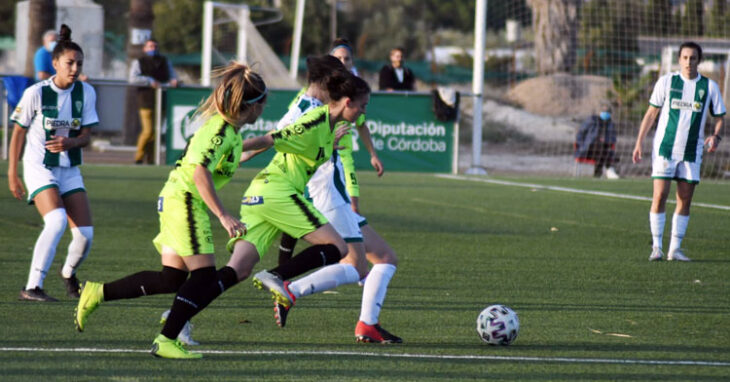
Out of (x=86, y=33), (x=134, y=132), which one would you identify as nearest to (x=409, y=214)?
(x=134, y=132)

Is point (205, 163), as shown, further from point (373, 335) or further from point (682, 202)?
point (682, 202)

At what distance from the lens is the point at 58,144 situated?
7.43m

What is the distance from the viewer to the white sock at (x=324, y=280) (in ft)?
20.0

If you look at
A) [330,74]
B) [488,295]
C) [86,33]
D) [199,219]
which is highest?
[86,33]

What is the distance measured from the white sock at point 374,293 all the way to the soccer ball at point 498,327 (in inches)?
23.1

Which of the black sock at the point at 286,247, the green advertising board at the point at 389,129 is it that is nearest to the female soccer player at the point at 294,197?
the black sock at the point at 286,247

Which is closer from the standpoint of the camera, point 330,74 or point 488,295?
point 330,74

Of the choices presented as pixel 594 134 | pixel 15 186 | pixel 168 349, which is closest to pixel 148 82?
pixel 594 134

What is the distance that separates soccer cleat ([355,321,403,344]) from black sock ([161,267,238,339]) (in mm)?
937

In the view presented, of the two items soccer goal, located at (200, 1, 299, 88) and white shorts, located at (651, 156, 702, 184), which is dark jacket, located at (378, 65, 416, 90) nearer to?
soccer goal, located at (200, 1, 299, 88)

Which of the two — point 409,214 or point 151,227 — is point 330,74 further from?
point 409,214

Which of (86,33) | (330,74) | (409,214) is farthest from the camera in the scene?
(86,33)

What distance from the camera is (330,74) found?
6.34 metres

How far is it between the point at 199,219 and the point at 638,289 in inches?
173
